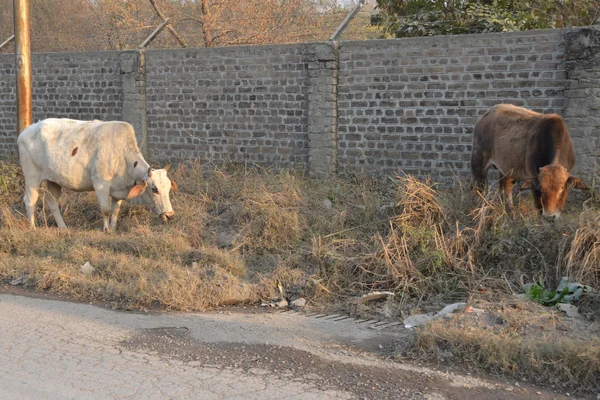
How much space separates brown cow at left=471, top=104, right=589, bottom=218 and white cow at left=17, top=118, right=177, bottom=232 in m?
4.42

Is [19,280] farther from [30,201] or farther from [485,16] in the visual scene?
[485,16]

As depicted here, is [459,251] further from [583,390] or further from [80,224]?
[80,224]

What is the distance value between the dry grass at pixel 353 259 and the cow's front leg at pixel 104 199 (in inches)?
8.3

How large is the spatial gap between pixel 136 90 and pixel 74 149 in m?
3.93

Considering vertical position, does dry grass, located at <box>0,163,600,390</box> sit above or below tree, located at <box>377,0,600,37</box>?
below

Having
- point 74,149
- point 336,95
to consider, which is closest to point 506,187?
point 336,95

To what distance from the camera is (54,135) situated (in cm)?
984

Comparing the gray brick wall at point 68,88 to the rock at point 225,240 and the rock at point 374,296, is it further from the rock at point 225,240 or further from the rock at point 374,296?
the rock at point 374,296

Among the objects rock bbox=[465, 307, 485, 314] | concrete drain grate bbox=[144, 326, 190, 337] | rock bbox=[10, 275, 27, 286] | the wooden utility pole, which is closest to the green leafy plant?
rock bbox=[465, 307, 485, 314]

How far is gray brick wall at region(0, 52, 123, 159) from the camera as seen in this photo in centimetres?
1378

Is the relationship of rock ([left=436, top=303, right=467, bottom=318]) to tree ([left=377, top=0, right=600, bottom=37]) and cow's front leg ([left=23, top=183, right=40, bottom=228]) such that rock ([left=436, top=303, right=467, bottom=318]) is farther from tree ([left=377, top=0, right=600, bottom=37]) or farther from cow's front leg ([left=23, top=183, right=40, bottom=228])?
tree ([left=377, top=0, right=600, bottom=37])

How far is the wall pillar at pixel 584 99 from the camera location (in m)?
9.33

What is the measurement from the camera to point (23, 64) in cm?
1135

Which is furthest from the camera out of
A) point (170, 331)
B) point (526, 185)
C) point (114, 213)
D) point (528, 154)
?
point (114, 213)
